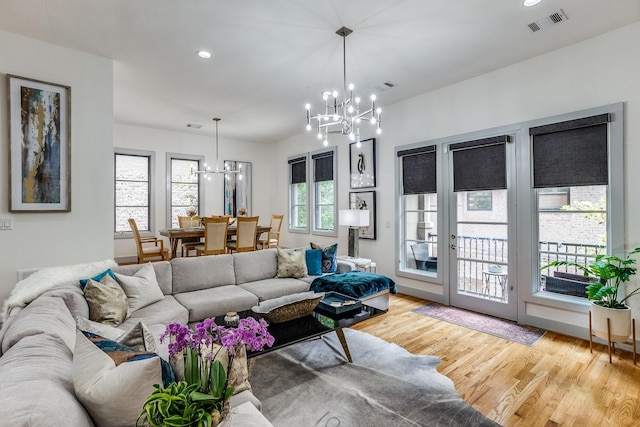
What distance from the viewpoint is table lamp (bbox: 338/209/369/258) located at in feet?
16.1

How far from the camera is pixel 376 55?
3.52m

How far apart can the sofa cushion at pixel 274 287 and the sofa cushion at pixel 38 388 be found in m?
2.26

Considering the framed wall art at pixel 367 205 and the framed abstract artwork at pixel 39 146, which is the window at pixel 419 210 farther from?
the framed abstract artwork at pixel 39 146

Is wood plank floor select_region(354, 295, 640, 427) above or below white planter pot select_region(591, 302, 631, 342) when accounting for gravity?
below

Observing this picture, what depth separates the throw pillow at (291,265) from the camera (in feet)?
13.5

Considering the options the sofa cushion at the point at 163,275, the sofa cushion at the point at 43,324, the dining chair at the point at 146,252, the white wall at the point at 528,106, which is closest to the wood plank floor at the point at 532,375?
the white wall at the point at 528,106

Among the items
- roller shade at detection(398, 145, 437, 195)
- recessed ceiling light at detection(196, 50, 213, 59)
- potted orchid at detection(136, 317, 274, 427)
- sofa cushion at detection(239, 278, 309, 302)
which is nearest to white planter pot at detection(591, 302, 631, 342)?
roller shade at detection(398, 145, 437, 195)

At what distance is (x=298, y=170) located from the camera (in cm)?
730

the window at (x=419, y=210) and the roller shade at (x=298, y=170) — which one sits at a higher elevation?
the roller shade at (x=298, y=170)

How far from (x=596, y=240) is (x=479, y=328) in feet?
5.04

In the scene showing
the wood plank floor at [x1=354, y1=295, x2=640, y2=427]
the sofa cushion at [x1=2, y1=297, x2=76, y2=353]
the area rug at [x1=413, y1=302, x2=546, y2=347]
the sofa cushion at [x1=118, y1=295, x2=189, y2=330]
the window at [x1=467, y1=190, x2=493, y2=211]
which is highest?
the window at [x1=467, y1=190, x2=493, y2=211]

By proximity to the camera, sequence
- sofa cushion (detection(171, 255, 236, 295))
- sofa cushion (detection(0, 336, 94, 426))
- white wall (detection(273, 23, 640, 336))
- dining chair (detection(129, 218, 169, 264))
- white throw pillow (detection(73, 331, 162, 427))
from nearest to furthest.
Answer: sofa cushion (detection(0, 336, 94, 426)) < white throw pillow (detection(73, 331, 162, 427)) < white wall (detection(273, 23, 640, 336)) < sofa cushion (detection(171, 255, 236, 295)) < dining chair (detection(129, 218, 169, 264))

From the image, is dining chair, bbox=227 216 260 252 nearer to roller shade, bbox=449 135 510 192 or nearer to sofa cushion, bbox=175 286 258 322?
sofa cushion, bbox=175 286 258 322

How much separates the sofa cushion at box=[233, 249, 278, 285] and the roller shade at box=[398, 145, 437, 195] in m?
2.36
